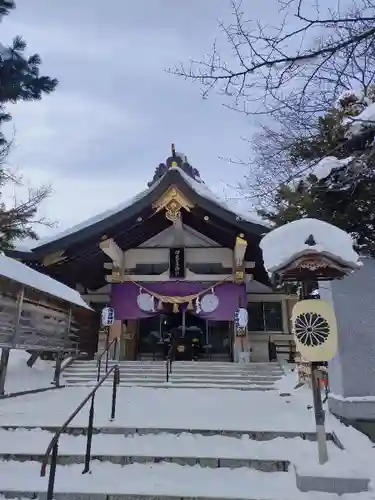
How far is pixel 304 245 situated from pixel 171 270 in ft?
29.0

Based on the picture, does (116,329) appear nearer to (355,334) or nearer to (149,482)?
(355,334)

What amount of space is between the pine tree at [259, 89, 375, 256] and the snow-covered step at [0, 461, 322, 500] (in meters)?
3.02

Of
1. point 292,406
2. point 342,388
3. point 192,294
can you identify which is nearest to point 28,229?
point 192,294

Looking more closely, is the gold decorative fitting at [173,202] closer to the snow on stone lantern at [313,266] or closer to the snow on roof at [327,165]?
the snow on roof at [327,165]

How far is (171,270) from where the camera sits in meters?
12.3

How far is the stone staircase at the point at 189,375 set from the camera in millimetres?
7996

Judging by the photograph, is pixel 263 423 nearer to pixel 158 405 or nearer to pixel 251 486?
pixel 251 486

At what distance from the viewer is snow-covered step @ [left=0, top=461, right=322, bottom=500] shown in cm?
301

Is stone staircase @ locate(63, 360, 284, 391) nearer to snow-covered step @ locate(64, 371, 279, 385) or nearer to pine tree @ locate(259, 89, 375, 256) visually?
snow-covered step @ locate(64, 371, 279, 385)

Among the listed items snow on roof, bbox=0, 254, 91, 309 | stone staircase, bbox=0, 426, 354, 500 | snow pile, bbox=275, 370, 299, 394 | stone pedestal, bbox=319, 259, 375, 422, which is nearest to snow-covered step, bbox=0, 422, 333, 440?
stone staircase, bbox=0, 426, 354, 500

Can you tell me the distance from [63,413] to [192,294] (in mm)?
7112

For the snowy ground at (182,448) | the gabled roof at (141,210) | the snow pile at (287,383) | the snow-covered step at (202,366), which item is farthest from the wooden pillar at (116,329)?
the snowy ground at (182,448)

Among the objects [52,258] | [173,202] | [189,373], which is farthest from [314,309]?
[52,258]

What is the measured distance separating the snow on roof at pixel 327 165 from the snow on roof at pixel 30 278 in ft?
16.1
